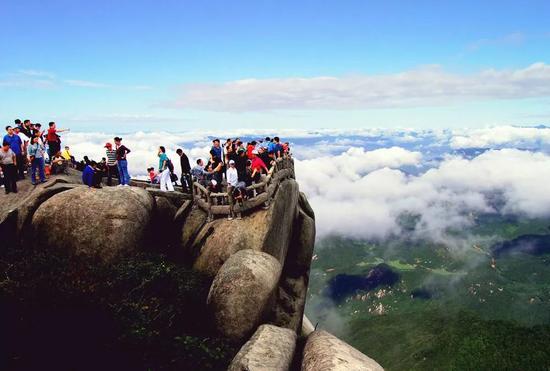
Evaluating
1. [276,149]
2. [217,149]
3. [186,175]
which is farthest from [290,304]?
[276,149]

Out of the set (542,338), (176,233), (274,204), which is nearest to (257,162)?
(274,204)

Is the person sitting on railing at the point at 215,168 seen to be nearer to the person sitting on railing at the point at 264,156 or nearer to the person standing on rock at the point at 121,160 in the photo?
the person sitting on railing at the point at 264,156

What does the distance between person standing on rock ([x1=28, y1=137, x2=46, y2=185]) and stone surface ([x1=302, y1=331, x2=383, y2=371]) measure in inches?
868

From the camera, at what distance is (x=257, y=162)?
29.9m

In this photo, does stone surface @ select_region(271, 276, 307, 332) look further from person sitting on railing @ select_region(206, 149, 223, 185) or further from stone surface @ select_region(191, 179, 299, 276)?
person sitting on railing @ select_region(206, 149, 223, 185)

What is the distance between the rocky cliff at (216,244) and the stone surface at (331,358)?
0.15 feet

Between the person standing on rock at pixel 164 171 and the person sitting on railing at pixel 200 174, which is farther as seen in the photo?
the person standing on rock at pixel 164 171

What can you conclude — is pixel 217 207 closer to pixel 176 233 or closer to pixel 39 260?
pixel 176 233

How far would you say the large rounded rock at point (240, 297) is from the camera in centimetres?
2003

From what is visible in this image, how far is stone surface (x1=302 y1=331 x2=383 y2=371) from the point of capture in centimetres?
1538

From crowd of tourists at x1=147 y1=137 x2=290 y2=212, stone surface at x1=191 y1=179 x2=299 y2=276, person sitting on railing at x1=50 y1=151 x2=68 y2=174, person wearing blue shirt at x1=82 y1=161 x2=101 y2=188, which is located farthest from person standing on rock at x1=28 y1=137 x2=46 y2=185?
stone surface at x1=191 y1=179 x2=299 y2=276

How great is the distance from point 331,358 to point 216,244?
37.0 ft

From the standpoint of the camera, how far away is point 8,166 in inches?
1032

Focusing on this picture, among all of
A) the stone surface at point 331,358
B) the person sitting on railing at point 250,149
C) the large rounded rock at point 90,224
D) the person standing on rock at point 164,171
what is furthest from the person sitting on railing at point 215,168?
the stone surface at point 331,358
